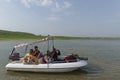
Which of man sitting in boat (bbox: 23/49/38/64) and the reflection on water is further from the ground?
man sitting in boat (bbox: 23/49/38/64)

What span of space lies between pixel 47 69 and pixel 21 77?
1.98 metres

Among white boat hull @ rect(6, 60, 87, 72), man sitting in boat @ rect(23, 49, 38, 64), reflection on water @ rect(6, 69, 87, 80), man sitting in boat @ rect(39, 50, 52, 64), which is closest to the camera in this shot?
reflection on water @ rect(6, 69, 87, 80)

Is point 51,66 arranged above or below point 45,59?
below

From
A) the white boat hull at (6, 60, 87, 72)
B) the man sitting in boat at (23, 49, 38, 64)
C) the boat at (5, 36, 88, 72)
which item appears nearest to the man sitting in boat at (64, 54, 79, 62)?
the boat at (5, 36, 88, 72)

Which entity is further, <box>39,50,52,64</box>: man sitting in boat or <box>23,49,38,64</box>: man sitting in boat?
<box>23,49,38,64</box>: man sitting in boat

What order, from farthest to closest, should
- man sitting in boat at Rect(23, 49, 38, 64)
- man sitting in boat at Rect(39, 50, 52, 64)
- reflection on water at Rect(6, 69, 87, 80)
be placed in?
man sitting in boat at Rect(23, 49, 38, 64), man sitting in boat at Rect(39, 50, 52, 64), reflection on water at Rect(6, 69, 87, 80)

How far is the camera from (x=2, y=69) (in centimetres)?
1691

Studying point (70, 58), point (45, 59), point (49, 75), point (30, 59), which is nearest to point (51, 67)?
point (49, 75)

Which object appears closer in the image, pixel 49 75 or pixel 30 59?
pixel 49 75

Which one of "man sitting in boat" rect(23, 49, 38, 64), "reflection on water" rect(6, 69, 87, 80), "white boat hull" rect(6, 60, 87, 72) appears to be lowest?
"reflection on water" rect(6, 69, 87, 80)

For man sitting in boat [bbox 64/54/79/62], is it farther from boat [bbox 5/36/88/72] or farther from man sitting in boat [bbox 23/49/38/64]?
man sitting in boat [bbox 23/49/38/64]

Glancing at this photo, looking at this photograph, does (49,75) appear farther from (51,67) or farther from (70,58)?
(70,58)

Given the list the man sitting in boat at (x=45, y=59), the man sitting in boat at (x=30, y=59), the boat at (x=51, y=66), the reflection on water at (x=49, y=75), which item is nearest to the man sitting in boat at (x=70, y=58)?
the boat at (x=51, y=66)

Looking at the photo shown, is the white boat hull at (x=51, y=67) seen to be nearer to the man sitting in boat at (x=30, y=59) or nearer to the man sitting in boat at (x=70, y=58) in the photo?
the man sitting in boat at (x=30, y=59)
